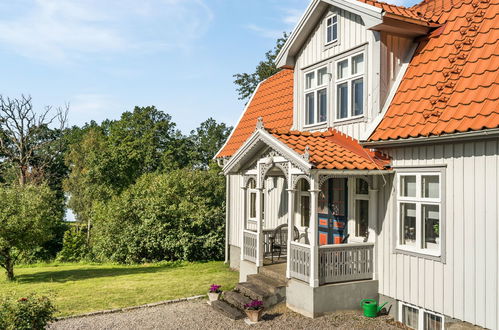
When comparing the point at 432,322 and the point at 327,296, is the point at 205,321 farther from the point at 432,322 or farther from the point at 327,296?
the point at 432,322

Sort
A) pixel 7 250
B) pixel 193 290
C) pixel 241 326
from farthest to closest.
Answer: pixel 7 250, pixel 193 290, pixel 241 326

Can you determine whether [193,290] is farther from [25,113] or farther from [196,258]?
[25,113]

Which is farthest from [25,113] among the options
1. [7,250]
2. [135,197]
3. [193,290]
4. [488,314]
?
[488,314]

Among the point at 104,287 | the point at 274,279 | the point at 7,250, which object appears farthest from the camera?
the point at 7,250

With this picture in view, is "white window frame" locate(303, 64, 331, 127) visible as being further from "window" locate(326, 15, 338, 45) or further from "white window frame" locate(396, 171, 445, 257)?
"white window frame" locate(396, 171, 445, 257)

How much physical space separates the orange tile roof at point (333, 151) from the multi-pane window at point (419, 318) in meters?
3.12

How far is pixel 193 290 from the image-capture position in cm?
1223

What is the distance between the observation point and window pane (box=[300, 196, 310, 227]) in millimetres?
12430

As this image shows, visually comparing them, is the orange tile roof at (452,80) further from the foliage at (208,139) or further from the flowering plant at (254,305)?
the foliage at (208,139)

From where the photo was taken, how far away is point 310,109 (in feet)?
40.0

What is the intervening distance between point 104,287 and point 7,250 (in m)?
4.30

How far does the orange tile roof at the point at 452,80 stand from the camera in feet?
24.9

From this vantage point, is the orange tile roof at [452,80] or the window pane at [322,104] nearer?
the orange tile roof at [452,80]

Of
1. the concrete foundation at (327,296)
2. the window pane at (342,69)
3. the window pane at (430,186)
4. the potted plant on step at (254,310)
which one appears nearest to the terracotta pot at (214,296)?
the potted plant on step at (254,310)
